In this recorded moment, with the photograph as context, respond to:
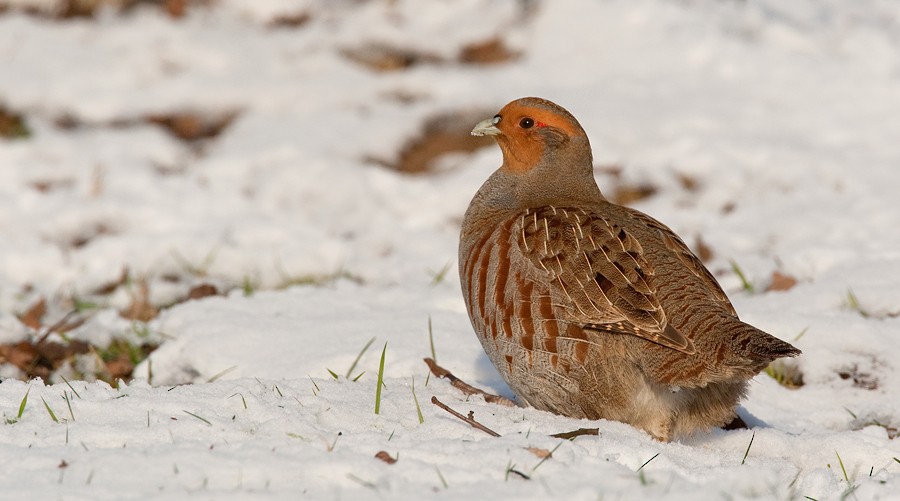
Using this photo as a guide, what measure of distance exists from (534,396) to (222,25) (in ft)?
21.5

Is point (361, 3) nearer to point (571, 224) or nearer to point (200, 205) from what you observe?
point (200, 205)

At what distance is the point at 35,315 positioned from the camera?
17.5ft

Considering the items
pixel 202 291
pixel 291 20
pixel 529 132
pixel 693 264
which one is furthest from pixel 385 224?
pixel 291 20

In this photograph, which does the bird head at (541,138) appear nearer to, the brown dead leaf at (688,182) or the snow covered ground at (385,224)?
the snow covered ground at (385,224)

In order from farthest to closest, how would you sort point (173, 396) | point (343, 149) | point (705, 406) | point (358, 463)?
point (343, 149) → point (705, 406) → point (173, 396) → point (358, 463)

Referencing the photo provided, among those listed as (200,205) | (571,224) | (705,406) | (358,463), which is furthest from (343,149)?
(358,463)

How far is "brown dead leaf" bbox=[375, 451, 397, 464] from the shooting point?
2822 millimetres

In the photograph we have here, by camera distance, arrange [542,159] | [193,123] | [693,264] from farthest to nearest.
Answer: [193,123], [542,159], [693,264]

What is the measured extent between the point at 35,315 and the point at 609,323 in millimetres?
3205

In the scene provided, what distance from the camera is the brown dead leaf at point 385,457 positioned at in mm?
2822

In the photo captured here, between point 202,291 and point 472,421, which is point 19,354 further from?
point 472,421

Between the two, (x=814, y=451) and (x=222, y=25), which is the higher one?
(x=222, y=25)

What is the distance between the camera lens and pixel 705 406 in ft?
11.7

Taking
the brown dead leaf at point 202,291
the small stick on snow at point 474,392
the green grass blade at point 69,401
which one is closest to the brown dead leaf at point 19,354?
the brown dead leaf at point 202,291
